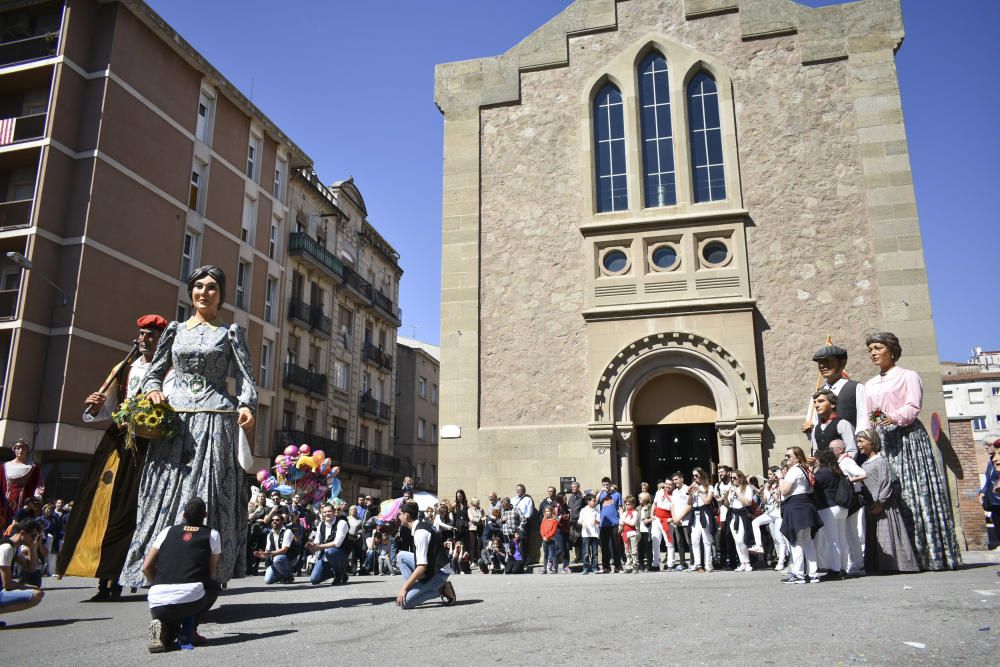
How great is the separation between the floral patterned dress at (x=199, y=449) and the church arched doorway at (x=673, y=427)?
11.5m

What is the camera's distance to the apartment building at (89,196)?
24484mm

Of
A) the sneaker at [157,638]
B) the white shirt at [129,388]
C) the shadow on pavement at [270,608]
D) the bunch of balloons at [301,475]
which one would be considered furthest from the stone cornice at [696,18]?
the sneaker at [157,638]

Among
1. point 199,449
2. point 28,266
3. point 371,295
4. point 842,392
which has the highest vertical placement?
point 371,295

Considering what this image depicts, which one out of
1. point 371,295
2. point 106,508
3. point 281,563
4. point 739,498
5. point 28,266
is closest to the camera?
point 106,508

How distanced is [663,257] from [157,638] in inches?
556

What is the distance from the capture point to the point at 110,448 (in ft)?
24.0

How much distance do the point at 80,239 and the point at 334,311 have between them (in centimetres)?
1730

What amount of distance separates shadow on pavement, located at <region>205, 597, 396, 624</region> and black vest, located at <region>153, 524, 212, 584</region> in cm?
115

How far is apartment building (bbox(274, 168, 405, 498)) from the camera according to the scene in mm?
37875

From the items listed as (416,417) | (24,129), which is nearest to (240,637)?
(24,129)

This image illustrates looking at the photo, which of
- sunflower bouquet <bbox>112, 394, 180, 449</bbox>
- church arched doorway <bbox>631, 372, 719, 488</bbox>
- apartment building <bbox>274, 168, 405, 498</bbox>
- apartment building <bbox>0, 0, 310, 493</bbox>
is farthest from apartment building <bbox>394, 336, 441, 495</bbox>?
sunflower bouquet <bbox>112, 394, 180, 449</bbox>

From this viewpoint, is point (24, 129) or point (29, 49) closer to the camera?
point (24, 129)

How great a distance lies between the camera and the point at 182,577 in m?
5.28

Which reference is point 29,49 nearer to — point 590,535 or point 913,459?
point 590,535
